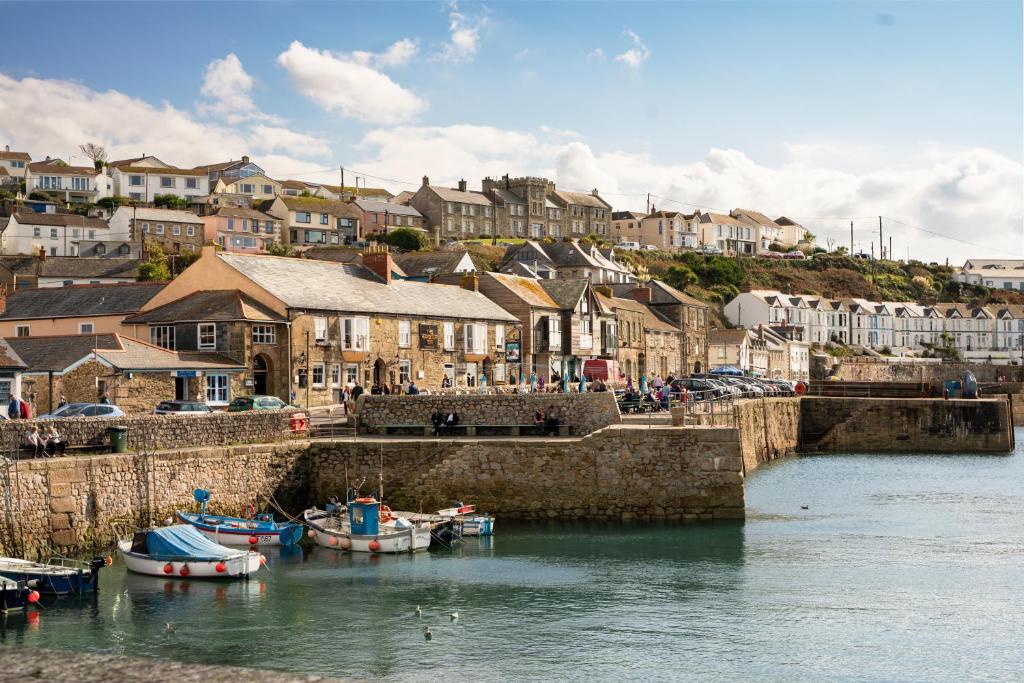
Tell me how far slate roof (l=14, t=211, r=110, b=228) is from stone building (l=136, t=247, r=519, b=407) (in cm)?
6337

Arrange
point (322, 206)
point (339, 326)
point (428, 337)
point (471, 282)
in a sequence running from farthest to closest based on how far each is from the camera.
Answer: point (322, 206), point (471, 282), point (428, 337), point (339, 326)

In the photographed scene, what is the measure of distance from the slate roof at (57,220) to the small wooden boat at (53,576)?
9171cm

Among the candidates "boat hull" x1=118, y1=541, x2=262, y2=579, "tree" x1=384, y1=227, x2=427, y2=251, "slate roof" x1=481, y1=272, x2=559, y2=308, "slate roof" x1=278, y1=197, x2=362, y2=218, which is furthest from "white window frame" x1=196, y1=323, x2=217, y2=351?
"slate roof" x1=278, y1=197, x2=362, y2=218

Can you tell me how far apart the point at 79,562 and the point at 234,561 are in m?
3.45

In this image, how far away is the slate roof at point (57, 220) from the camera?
108250 mm

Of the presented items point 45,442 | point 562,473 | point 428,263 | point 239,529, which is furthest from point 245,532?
point 428,263

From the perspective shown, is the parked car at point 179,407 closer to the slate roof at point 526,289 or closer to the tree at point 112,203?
the slate roof at point 526,289

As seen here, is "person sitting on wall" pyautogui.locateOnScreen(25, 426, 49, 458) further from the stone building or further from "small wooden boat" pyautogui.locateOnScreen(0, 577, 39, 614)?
the stone building

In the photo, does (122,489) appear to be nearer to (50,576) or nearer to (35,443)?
(35,443)

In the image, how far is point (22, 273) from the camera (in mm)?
88562

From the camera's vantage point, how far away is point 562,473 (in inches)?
1308

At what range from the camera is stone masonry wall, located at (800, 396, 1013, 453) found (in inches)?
2322

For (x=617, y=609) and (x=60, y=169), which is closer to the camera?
(x=617, y=609)

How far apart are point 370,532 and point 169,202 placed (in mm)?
102020
